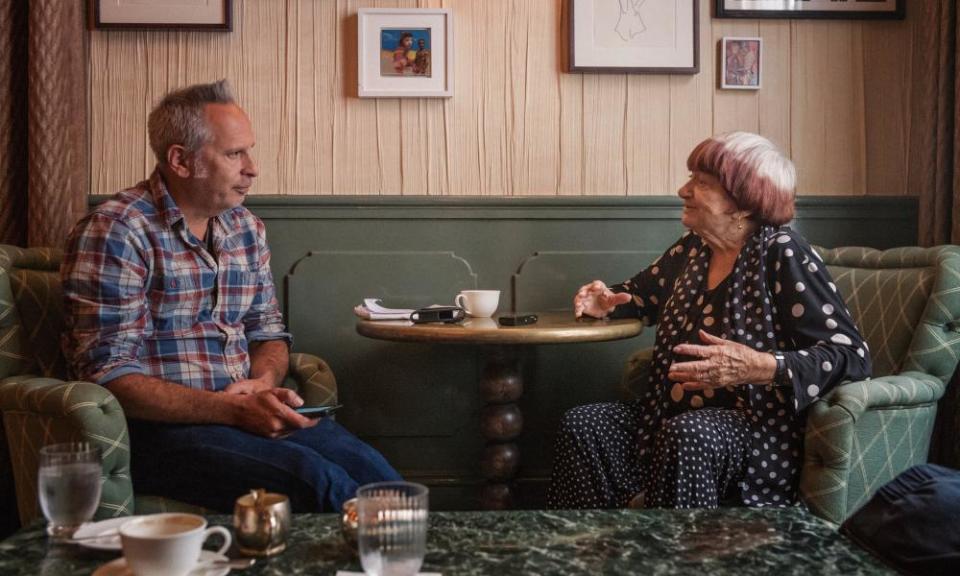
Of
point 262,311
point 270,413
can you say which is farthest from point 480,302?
point 270,413

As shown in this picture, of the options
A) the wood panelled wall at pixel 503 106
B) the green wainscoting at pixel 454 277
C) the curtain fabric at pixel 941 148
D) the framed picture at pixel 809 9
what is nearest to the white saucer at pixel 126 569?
the green wainscoting at pixel 454 277

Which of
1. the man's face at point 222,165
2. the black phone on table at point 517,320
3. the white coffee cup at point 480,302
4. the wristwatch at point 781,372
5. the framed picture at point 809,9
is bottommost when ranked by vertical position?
the wristwatch at point 781,372

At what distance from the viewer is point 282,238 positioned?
117 inches

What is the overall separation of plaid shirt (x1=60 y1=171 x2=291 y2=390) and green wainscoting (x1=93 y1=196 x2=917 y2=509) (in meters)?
0.53

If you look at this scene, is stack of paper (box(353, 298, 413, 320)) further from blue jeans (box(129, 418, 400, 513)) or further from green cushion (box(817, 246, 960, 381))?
green cushion (box(817, 246, 960, 381))

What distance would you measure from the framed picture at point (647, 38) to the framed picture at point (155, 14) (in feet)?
3.94

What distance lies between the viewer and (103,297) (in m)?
2.07

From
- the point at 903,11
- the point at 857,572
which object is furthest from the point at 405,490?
the point at 903,11

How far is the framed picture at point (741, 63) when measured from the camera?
3033 mm

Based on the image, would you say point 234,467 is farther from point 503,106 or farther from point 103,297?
point 503,106

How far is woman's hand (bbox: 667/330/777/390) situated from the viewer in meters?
1.96

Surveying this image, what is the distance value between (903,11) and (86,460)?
295 centimetres

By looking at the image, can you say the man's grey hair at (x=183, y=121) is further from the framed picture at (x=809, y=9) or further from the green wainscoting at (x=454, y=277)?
the framed picture at (x=809, y=9)

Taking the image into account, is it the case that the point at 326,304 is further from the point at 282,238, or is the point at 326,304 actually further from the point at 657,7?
the point at 657,7
